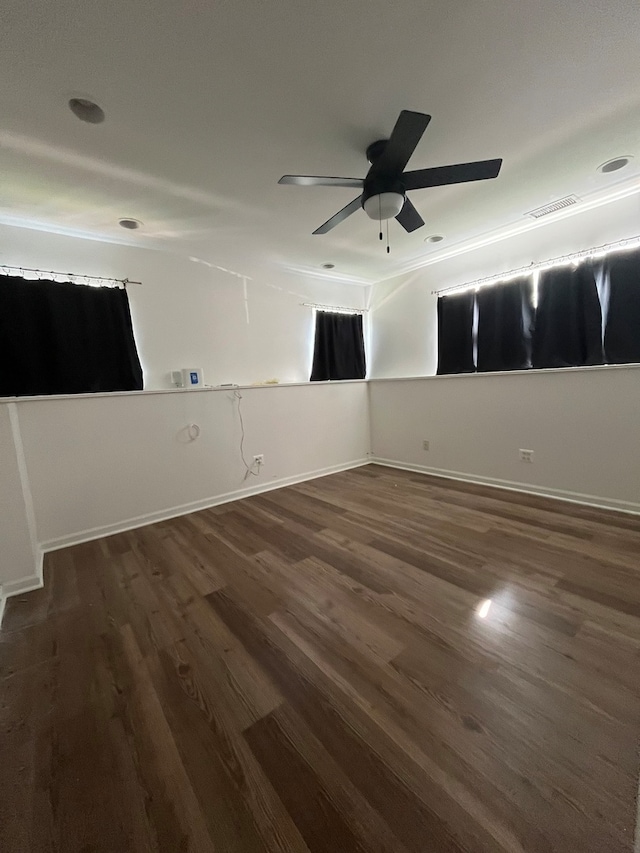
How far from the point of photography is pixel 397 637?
1428 millimetres

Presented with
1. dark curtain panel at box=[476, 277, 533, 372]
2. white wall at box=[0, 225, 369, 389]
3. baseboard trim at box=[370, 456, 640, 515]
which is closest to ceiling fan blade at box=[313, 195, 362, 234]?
Answer: white wall at box=[0, 225, 369, 389]

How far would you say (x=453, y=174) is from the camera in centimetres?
176

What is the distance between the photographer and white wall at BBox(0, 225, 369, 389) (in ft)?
9.02

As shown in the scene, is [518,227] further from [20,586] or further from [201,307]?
[20,586]

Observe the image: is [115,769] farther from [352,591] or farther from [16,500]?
[16,500]

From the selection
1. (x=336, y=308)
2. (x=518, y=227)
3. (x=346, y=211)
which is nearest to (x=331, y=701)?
(x=346, y=211)

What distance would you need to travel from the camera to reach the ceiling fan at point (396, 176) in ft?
5.20

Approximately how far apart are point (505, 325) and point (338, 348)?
2017mm

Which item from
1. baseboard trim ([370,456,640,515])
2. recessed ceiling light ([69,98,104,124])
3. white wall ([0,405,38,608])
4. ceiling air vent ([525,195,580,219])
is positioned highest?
ceiling air vent ([525,195,580,219])

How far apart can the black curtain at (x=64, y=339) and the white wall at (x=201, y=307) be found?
0.19 m

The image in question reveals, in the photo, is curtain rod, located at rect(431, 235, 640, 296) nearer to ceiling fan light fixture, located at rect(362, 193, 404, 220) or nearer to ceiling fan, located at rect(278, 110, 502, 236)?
ceiling fan, located at rect(278, 110, 502, 236)

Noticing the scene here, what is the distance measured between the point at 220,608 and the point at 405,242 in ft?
12.0

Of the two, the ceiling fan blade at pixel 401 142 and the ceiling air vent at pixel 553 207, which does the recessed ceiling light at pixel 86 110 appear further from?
the ceiling air vent at pixel 553 207

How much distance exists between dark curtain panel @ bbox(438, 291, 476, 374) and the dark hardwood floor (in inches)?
84.3
